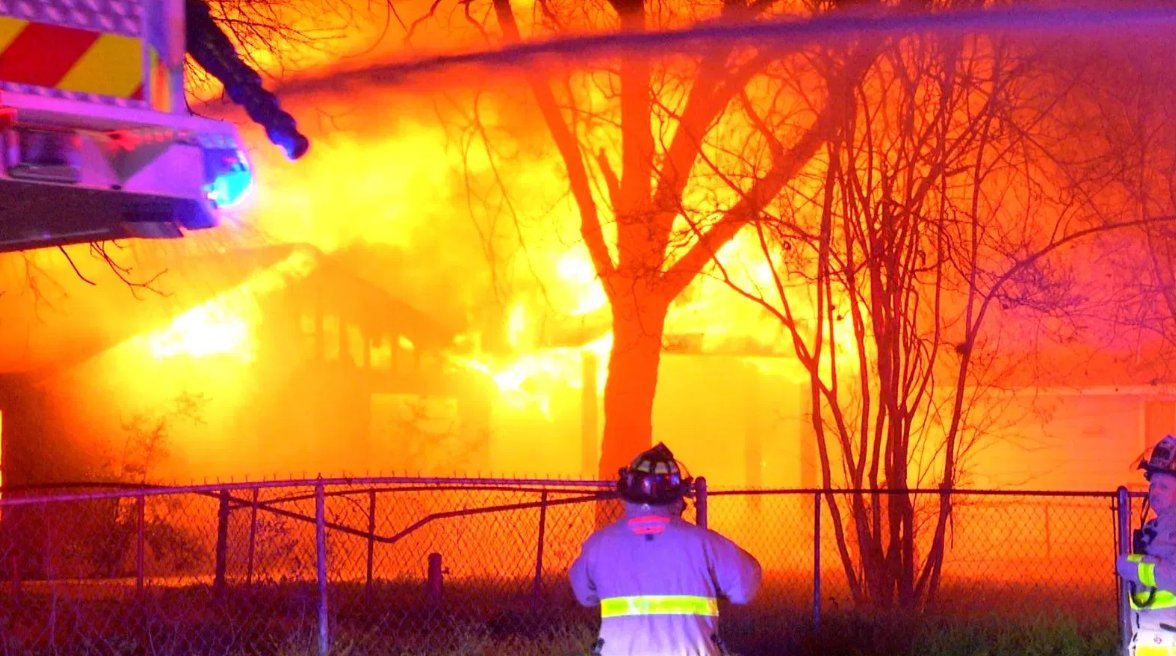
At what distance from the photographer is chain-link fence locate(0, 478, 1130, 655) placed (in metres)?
8.05

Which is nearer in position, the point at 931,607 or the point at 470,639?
the point at 470,639

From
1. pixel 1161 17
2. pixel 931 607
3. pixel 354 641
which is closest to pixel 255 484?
pixel 354 641

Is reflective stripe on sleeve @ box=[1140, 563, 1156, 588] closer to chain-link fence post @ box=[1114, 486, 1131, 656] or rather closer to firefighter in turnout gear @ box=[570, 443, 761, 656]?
firefighter in turnout gear @ box=[570, 443, 761, 656]

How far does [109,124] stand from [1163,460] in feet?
12.3

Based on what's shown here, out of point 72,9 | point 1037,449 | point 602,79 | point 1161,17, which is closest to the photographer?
point 72,9

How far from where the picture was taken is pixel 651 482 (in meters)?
4.20

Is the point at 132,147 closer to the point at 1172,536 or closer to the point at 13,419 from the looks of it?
the point at 1172,536

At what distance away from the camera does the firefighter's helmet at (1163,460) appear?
16.2 ft

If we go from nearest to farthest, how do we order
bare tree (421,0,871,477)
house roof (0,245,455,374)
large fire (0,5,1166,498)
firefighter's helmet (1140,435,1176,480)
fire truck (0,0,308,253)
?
fire truck (0,0,308,253)
firefighter's helmet (1140,435,1176,480)
bare tree (421,0,871,477)
house roof (0,245,455,374)
large fire (0,5,1166,498)

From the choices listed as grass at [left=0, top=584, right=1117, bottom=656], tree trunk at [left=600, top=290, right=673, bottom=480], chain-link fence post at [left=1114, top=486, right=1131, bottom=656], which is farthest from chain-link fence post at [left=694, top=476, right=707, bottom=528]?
tree trunk at [left=600, top=290, right=673, bottom=480]

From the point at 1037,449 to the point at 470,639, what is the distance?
41.3 feet

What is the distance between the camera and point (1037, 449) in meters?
18.3

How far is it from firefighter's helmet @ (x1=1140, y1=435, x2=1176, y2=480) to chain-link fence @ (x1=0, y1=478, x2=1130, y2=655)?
7.98 feet

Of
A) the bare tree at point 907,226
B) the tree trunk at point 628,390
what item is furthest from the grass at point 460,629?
the tree trunk at point 628,390
